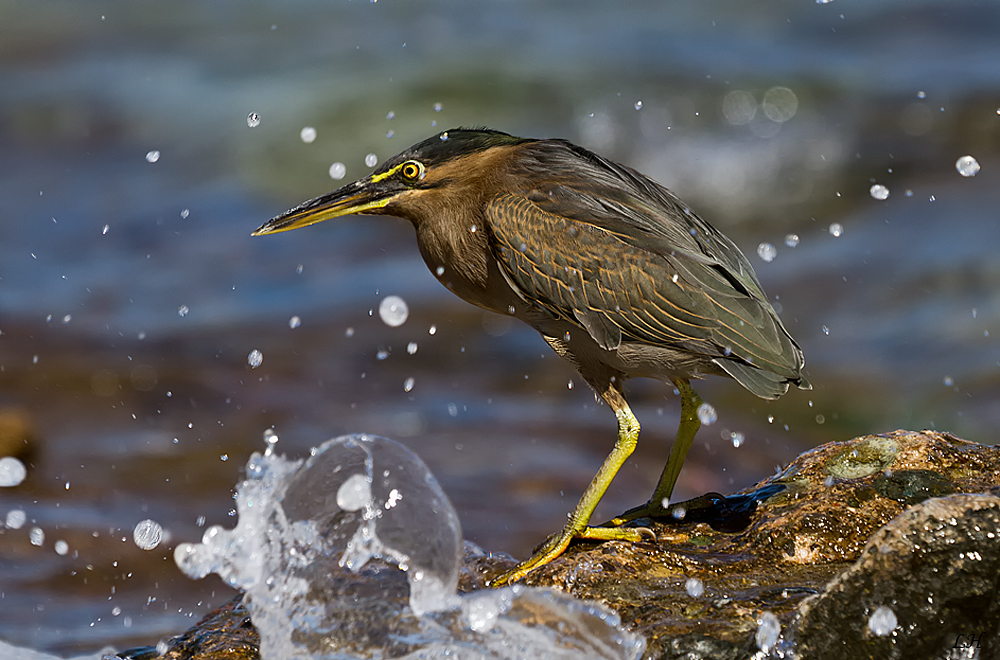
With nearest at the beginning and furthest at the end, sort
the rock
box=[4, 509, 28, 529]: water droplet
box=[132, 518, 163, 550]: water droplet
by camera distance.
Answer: the rock
box=[132, 518, 163, 550]: water droplet
box=[4, 509, 28, 529]: water droplet

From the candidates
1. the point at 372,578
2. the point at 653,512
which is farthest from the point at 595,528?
the point at 372,578

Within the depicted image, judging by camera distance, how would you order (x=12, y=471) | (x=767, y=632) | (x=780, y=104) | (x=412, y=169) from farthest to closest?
1. (x=780, y=104)
2. (x=12, y=471)
3. (x=412, y=169)
4. (x=767, y=632)

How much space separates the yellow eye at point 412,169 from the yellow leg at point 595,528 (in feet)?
3.63

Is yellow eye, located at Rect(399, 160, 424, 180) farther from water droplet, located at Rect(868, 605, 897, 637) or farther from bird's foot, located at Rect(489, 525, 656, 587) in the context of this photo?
water droplet, located at Rect(868, 605, 897, 637)

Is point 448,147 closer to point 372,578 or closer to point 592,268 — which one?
point 592,268

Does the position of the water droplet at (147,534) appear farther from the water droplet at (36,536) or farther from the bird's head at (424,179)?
the bird's head at (424,179)

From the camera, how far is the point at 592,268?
13.4ft

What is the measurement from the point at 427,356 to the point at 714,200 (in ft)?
15.8

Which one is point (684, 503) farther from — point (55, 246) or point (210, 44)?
point (210, 44)

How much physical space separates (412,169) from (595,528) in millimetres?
1527

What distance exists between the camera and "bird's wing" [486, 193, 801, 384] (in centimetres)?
398

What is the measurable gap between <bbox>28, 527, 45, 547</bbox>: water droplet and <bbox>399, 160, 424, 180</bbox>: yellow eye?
144 inches

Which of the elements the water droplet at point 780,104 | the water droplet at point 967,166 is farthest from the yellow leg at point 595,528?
→ the water droplet at point 780,104

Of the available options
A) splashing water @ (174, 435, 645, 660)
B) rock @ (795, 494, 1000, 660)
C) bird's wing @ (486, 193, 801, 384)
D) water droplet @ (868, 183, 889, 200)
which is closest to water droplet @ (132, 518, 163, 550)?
splashing water @ (174, 435, 645, 660)
